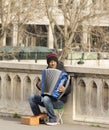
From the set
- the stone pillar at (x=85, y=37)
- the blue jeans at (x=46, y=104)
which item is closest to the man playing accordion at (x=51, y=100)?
the blue jeans at (x=46, y=104)

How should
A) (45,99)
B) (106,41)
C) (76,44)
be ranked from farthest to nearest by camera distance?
(76,44)
(106,41)
(45,99)

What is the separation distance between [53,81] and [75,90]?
54 cm

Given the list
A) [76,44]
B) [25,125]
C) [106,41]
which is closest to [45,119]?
[25,125]

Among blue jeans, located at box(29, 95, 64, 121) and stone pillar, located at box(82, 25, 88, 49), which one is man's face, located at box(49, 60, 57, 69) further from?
stone pillar, located at box(82, 25, 88, 49)

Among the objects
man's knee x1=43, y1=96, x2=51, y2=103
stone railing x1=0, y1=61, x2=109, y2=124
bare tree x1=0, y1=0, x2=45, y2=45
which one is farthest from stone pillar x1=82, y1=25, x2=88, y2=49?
man's knee x1=43, y1=96, x2=51, y2=103

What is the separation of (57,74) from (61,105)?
0.62 metres

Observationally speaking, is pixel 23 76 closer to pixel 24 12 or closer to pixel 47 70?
pixel 47 70

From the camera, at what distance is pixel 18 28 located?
1105 inches

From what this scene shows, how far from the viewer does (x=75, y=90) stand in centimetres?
1007

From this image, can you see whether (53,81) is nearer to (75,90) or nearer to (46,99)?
(46,99)

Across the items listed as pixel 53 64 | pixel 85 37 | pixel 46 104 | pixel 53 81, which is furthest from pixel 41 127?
pixel 85 37

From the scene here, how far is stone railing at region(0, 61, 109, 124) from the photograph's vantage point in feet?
31.9

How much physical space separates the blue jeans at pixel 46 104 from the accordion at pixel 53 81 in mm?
119

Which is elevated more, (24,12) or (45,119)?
(24,12)
